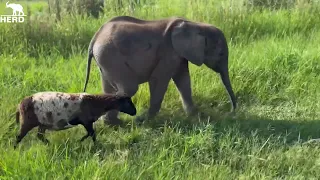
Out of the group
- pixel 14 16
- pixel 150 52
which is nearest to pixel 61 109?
pixel 150 52

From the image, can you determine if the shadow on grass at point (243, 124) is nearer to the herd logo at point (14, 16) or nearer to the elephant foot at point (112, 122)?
the elephant foot at point (112, 122)

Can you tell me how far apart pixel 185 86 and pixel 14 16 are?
342 cm

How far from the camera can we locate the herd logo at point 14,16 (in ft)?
22.9

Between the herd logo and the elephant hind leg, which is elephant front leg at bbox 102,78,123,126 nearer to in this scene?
the elephant hind leg

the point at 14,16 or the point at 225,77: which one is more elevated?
the point at 14,16

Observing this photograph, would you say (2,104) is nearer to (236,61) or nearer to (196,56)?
(196,56)

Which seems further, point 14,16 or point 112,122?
point 14,16

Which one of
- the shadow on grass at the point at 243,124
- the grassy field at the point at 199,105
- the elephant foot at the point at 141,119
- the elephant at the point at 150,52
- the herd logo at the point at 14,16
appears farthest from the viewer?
the herd logo at the point at 14,16

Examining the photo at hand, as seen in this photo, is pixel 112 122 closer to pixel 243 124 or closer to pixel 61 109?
pixel 61 109

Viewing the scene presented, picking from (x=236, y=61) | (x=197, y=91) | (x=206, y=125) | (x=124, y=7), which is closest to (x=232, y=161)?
(x=206, y=125)

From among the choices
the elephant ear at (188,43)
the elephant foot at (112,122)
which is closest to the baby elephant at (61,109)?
the elephant foot at (112,122)

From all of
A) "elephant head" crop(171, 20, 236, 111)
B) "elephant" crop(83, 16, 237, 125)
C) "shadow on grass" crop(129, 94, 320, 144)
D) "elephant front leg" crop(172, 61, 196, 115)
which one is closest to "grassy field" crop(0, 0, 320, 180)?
"shadow on grass" crop(129, 94, 320, 144)

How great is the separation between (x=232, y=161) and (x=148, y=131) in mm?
902

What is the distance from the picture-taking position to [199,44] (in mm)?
4582
